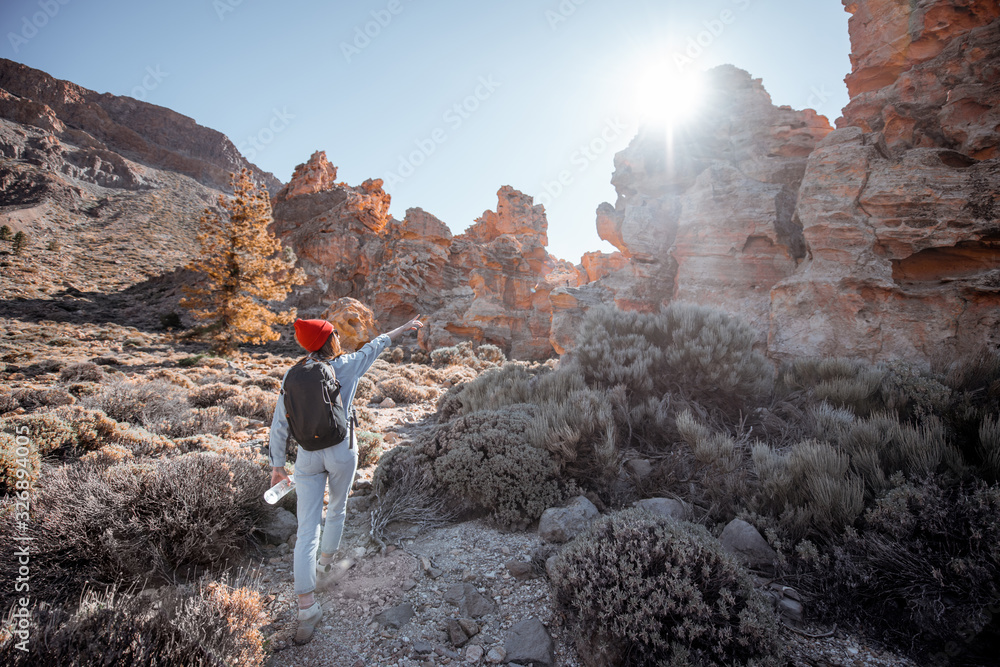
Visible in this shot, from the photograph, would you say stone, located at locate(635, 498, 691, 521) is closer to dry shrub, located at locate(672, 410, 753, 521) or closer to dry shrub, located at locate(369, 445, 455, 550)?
dry shrub, located at locate(672, 410, 753, 521)

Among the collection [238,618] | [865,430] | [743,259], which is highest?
[743,259]

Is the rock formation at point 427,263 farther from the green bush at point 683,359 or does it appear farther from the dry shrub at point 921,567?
the dry shrub at point 921,567

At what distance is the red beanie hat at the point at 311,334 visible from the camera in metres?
2.65

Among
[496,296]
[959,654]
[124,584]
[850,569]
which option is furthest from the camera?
[496,296]

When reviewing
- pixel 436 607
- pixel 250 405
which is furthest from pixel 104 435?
pixel 436 607

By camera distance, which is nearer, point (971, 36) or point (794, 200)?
point (971, 36)

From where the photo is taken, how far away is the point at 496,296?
27.7m

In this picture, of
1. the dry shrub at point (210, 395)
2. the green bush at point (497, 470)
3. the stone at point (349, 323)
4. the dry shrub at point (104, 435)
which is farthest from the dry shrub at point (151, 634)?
the stone at point (349, 323)

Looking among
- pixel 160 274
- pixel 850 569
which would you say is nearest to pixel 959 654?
pixel 850 569

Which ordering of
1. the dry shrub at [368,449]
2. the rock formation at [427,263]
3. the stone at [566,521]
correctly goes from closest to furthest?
the stone at [566,521] < the dry shrub at [368,449] < the rock formation at [427,263]

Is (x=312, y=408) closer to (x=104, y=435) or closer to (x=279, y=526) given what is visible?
(x=279, y=526)

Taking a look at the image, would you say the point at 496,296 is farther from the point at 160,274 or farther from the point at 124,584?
the point at 160,274

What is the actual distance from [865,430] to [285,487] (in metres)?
4.75

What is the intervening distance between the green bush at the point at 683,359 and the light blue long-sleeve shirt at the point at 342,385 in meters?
3.53
